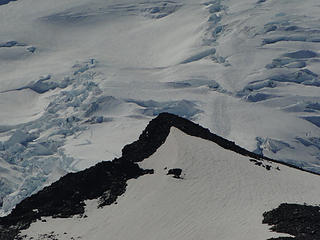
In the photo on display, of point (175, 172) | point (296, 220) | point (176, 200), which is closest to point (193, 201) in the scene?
point (176, 200)

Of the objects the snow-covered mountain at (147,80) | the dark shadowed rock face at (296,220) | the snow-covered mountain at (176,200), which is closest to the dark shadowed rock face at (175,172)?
the snow-covered mountain at (176,200)

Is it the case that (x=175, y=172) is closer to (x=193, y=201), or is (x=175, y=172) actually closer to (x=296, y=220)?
(x=193, y=201)

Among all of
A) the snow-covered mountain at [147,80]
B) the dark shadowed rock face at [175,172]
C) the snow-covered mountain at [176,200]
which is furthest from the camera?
the snow-covered mountain at [147,80]

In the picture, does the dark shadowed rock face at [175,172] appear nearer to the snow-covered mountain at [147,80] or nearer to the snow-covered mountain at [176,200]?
the snow-covered mountain at [176,200]

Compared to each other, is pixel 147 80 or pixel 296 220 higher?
pixel 296 220

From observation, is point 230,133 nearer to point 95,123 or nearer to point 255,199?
point 95,123

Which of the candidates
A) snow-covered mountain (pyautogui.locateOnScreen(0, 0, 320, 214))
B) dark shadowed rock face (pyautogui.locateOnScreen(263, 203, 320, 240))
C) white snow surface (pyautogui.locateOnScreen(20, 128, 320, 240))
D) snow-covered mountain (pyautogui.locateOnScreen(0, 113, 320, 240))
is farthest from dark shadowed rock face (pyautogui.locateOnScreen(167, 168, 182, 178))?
snow-covered mountain (pyautogui.locateOnScreen(0, 0, 320, 214))
